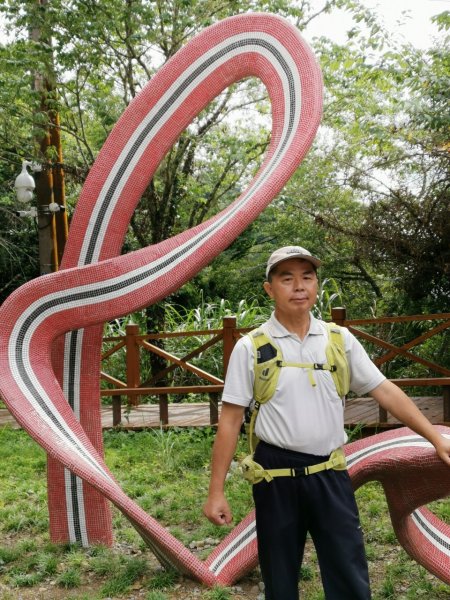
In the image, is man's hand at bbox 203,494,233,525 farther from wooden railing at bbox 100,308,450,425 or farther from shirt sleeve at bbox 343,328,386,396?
wooden railing at bbox 100,308,450,425

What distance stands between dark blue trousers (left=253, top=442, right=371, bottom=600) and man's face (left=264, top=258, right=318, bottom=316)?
0.48 metres

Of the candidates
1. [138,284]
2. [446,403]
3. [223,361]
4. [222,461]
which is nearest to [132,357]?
[223,361]

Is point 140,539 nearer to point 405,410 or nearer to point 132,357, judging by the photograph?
point 405,410

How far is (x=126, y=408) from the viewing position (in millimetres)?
8336

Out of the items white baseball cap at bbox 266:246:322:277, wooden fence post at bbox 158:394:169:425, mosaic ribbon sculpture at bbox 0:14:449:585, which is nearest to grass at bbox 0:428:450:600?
mosaic ribbon sculpture at bbox 0:14:449:585

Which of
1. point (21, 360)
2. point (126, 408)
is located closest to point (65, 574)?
point (21, 360)

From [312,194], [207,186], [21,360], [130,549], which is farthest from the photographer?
[312,194]

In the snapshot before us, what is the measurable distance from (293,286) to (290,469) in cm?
62

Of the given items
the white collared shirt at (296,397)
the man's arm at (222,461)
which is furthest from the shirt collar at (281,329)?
the man's arm at (222,461)

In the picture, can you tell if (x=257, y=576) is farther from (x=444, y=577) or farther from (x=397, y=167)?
(x=397, y=167)

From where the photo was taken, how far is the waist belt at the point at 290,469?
2.39 metres

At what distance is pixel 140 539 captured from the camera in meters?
4.46

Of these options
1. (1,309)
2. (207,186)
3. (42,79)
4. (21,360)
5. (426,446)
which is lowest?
(426,446)

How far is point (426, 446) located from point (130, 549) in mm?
2074
